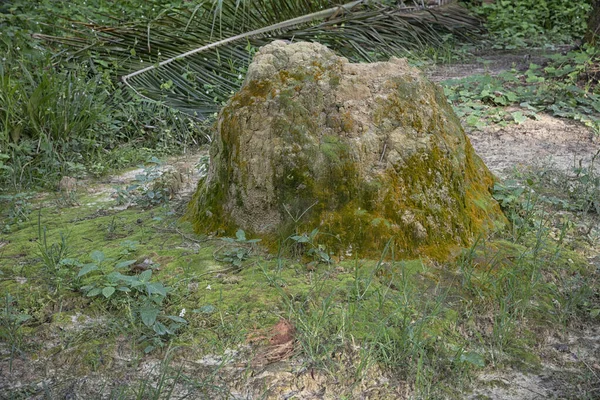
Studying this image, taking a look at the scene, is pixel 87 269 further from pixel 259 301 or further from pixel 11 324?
pixel 259 301

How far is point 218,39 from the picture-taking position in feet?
21.2

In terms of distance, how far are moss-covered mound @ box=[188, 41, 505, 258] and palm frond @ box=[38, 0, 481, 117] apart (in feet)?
7.81

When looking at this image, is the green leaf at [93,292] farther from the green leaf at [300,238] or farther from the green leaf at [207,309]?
the green leaf at [300,238]

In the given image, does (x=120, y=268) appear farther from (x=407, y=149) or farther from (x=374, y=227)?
(x=407, y=149)

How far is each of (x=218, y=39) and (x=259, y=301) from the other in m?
4.26

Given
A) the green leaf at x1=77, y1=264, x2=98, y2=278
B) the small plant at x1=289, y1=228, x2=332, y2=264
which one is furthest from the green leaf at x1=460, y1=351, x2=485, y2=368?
the green leaf at x1=77, y1=264, x2=98, y2=278

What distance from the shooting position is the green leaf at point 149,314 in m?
2.54

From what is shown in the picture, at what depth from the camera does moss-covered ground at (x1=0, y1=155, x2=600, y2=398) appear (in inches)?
94.0

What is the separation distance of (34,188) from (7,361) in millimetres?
2480

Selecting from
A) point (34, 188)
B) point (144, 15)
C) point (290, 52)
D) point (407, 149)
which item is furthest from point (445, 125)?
point (144, 15)

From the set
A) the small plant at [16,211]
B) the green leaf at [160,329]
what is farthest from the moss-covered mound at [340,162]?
the small plant at [16,211]

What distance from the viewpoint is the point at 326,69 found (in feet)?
11.4

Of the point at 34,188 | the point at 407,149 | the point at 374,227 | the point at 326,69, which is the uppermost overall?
the point at 326,69

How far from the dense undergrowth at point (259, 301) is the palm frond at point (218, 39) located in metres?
1.77
